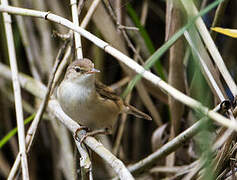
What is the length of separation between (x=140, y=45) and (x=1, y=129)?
4.31 ft

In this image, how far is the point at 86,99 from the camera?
86.4 inches

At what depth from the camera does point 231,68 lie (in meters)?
2.72

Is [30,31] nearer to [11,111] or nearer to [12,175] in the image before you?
[11,111]

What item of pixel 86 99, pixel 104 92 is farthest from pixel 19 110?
pixel 104 92

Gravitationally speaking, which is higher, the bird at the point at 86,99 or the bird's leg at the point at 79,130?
the bird at the point at 86,99

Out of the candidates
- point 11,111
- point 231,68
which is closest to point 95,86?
point 231,68

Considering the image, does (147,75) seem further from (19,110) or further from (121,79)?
(121,79)

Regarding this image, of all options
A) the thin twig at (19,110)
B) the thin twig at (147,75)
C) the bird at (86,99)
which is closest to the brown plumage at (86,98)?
the bird at (86,99)

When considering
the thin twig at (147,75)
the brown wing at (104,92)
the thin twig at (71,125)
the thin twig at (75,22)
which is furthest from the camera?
the brown wing at (104,92)

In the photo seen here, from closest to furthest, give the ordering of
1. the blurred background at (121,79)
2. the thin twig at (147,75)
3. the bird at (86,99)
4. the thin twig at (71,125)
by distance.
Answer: the thin twig at (147,75) → the thin twig at (71,125) → the bird at (86,99) → the blurred background at (121,79)

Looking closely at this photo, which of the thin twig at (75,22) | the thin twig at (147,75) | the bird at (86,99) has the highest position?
the thin twig at (75,22)

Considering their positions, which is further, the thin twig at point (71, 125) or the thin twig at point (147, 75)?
the thin twig at point (71, 125)

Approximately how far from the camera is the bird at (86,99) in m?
2.14

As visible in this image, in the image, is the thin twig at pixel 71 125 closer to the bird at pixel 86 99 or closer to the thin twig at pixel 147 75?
the bird at pixel 86 99
